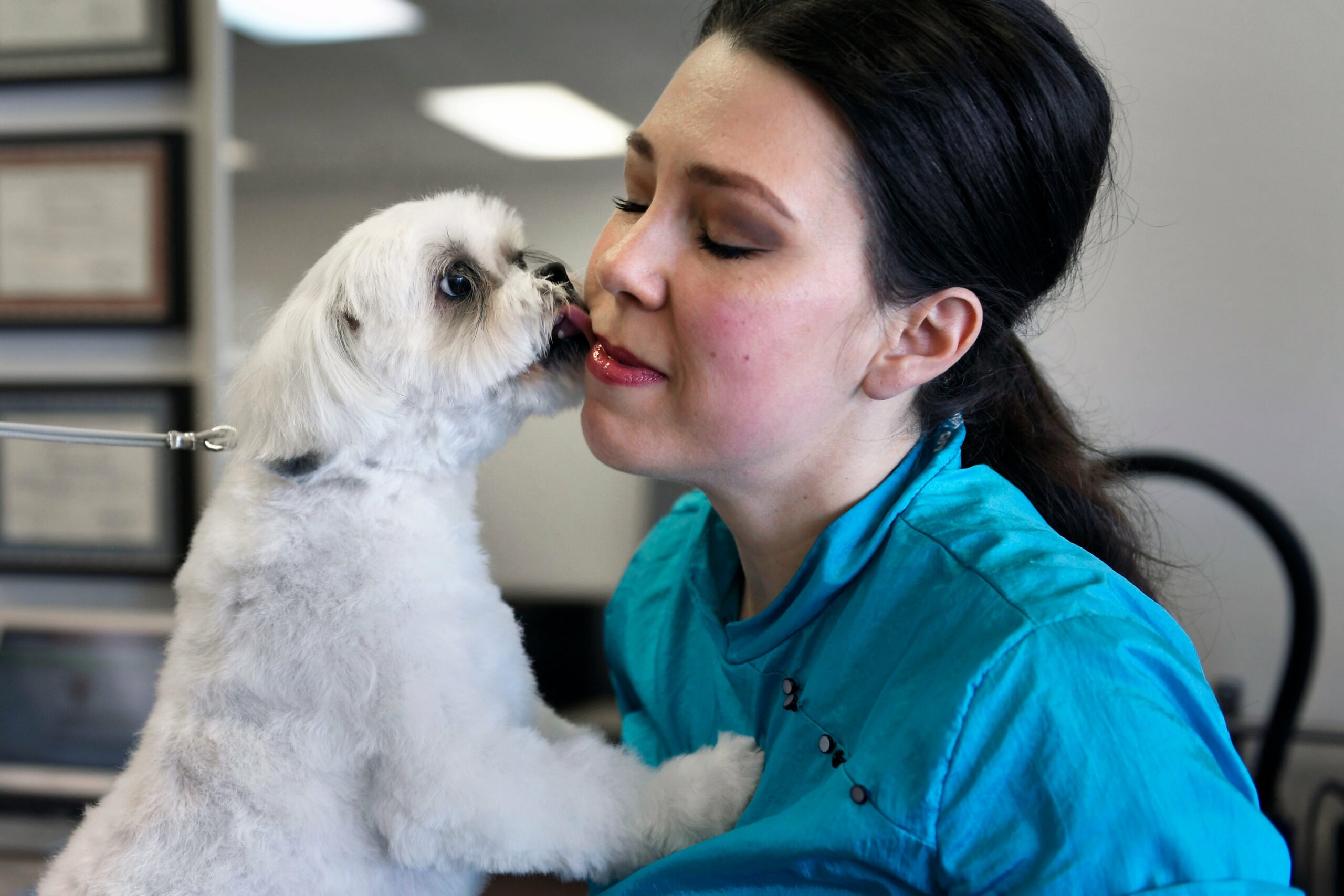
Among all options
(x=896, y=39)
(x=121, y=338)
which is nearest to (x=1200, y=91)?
(x=896, y=39)

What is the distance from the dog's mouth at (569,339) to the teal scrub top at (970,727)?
0.35 metres

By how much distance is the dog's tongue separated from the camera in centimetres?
99

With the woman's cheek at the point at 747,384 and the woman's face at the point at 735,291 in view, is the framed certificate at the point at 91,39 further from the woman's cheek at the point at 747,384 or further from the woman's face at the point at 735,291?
the woman's cheek at the point at 747,384

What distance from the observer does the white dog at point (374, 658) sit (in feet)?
2.72

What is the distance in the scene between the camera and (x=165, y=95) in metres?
2.07

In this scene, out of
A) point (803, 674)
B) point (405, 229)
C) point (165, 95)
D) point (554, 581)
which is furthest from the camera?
point (165, 95)

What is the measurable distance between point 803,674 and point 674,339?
337 millimetres

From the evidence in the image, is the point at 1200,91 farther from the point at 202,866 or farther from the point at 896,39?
the point at 202,866

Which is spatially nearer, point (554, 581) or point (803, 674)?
point (803, 674)

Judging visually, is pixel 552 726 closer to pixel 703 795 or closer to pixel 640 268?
pixel 703 795

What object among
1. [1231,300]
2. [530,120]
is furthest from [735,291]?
[1231,300]

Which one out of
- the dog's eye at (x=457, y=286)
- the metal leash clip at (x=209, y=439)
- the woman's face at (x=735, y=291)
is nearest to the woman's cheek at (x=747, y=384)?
the woman's face at (x=735, y=291)

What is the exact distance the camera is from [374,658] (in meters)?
0.86

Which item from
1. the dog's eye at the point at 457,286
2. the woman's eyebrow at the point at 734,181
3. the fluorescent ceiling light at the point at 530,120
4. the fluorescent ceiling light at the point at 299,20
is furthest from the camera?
the fluorescent ceiling light at the point at 299,20
